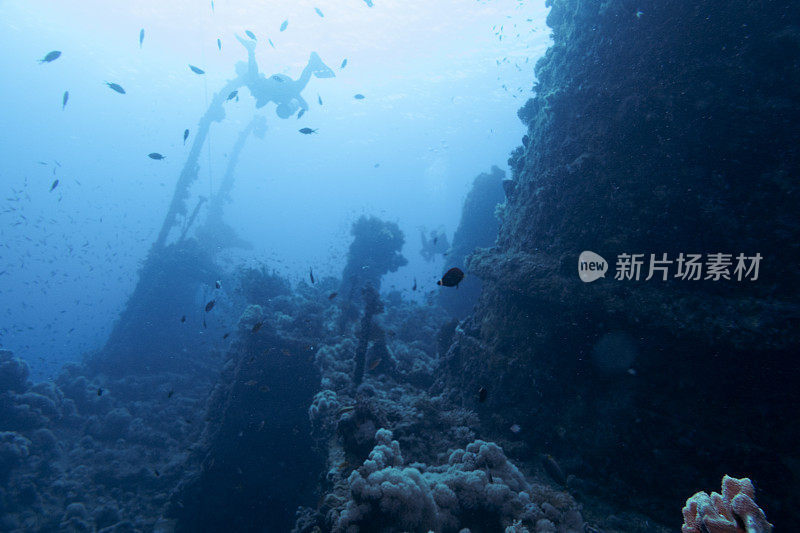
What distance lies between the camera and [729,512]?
2.18 meters

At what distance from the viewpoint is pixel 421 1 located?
24.4 meters

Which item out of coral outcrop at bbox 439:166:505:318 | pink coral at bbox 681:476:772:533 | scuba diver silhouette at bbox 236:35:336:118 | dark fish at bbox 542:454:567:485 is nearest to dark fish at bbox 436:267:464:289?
dark fish at bbox 542:454:567:485

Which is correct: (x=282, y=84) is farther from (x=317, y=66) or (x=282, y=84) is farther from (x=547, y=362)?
(x=547, y=362)

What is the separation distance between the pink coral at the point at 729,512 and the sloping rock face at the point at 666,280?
9.04 feet

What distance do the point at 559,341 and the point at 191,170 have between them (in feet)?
84.2

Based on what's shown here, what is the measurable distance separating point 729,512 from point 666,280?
152 inches

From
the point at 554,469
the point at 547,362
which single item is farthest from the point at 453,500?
the point at 547,362

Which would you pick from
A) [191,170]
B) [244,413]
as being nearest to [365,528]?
[244,413]

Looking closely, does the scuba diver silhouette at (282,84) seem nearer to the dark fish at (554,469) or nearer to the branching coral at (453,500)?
the branching coral at (453,500)

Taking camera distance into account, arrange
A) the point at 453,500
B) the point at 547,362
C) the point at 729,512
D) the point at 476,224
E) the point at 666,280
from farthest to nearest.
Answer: the point at 476,224 < the point at 547,362 < the point at 666,280 < the point at 453,500 < the point at 729,512

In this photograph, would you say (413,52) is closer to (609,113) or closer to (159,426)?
(609,113)

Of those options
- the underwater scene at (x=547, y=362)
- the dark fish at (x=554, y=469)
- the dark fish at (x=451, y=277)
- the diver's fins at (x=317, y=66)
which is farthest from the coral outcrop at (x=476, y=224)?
the dark fish at (x=451, y=277)

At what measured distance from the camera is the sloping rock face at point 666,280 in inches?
167

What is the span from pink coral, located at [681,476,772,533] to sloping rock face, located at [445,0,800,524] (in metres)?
2.75
